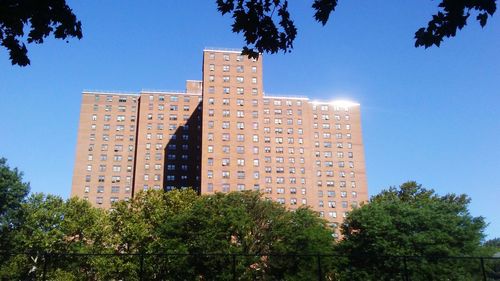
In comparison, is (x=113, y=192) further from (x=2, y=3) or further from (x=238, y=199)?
A: (x=2, y=3)

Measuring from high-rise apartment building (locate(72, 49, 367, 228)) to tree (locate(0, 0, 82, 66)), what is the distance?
8616cm

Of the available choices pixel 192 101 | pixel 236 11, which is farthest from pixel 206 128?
A: pixel 236 11

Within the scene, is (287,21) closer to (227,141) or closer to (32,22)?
(32,22)

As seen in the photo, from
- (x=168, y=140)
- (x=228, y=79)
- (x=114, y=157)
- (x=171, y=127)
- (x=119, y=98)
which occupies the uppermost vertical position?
(x=119, y=98)

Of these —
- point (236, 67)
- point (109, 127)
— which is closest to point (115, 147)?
point (109, 127)

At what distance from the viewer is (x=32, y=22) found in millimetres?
7371

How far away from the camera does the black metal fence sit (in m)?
32.6

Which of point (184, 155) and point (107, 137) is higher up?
point (107, 137)

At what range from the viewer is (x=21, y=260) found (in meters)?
41.4

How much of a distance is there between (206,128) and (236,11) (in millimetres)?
88532

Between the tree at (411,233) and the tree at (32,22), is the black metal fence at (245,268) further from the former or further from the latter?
the tree at (32,22)

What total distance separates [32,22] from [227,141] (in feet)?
290

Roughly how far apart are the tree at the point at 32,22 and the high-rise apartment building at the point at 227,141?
283 ft

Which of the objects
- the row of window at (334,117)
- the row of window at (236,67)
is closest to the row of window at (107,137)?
the row of window at (236,67)
